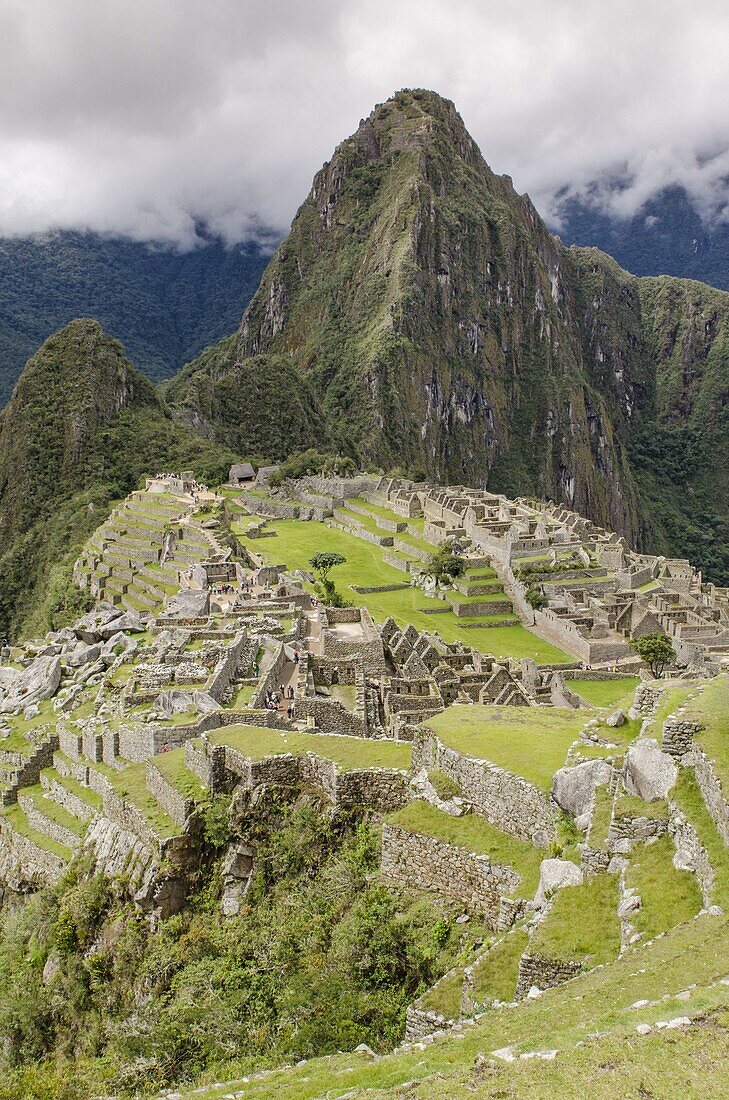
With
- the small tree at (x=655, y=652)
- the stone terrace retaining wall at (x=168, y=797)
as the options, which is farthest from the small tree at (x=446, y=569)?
the stone terrace retaining wall at (x=168, y=797)

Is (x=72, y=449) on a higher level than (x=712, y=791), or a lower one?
higher

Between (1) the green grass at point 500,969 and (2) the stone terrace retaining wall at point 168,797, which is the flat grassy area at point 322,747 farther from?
(1) the green grass at point 500,969

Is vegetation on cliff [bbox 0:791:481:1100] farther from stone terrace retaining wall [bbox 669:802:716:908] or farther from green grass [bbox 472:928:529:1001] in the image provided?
stone terrace retaining wall [bbox 669:802:716:908]

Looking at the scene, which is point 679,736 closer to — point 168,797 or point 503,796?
point 503,796

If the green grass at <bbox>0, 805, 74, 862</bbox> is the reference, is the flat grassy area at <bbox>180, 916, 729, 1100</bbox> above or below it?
above

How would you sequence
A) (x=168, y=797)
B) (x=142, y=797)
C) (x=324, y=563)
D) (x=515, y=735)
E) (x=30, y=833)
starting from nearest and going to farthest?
(x=515, y=735) → (x=168, y=797) → (x=142, y=797) → (x=30, y=833) → (x=324, y=563)

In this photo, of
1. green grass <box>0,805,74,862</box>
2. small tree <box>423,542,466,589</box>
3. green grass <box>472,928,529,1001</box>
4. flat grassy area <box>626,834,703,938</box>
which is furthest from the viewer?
small tree <box>423,542,466,589</box>

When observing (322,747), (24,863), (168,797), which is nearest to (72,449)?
(24,863)

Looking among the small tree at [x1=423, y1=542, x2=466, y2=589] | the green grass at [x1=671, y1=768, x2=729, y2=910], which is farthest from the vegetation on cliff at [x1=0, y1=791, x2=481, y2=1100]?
the small tree at [x1=423, y1=542, x2=466, y2=589]
